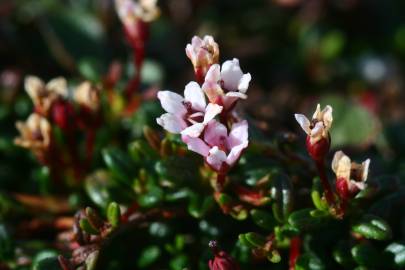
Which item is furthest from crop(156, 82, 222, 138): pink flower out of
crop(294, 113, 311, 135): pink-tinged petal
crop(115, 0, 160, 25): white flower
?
crop(115, 0, 160, 25): white flower

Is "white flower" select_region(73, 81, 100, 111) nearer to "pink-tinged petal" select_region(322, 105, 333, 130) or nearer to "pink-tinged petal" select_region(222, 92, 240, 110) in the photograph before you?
"pink-tinged petal" select_region(222, 92, 240, 110)

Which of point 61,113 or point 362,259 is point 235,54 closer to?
point 61,113

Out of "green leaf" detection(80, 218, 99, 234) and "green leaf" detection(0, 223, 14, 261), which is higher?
"green leaf" detection(0, 223, 14, 261)

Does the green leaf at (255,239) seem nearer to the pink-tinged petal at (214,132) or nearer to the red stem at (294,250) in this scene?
the red stem at (294,250)

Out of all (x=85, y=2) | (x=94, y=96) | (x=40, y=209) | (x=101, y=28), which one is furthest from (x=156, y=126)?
(x=85, y=2)

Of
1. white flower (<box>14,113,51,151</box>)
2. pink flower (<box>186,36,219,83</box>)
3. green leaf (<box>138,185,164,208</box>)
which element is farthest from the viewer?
white flower (<box>14,113,51,151</box>)

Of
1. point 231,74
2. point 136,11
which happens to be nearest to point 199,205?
point 231,74

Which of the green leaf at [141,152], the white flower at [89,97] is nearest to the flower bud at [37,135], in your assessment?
the white flower at [89,97]
